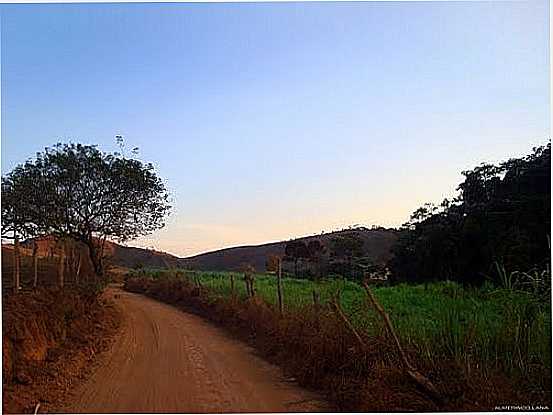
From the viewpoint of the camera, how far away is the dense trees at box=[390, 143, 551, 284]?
1123 centimetres

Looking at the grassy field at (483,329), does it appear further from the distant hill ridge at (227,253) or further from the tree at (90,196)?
the tree at (90,196)

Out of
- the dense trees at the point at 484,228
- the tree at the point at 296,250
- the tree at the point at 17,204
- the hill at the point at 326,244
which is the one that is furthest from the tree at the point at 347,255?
the tree at the point at 17,204

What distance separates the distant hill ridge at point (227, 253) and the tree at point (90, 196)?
0.68 metres

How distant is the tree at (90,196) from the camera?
49.5 ft

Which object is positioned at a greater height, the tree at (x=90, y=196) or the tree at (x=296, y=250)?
the tree at (x=90, y=196)

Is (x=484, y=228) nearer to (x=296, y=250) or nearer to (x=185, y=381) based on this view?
(x=296, y=250)

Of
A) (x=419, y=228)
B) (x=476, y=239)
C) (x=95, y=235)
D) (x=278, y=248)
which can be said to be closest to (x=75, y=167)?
(x=95, y=235)

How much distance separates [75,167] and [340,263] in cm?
612

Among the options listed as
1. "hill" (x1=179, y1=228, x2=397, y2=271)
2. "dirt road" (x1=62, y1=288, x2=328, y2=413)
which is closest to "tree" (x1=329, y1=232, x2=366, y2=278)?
"hill" (x1=179, y1=228, x2=397, y2=271)

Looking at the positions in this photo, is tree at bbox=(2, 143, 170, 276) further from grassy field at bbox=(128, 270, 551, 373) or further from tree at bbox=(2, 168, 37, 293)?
grassy field at bbox=(128, 270, 551, 373)

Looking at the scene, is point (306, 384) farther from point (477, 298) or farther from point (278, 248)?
point (278, 248)

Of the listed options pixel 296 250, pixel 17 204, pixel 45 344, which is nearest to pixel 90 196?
pixel 17 204

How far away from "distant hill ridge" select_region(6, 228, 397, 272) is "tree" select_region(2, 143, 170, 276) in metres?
0.68

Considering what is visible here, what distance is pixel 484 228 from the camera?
14.0 meters
